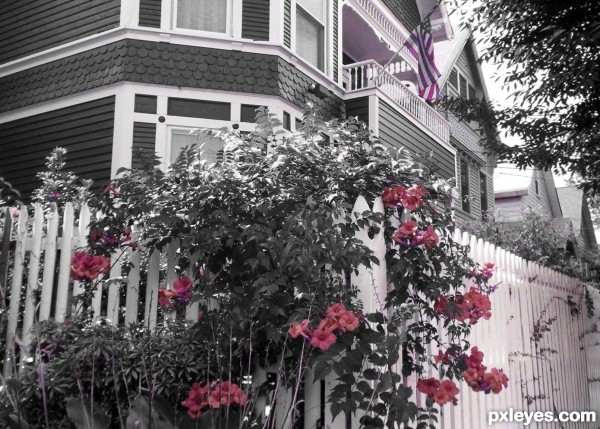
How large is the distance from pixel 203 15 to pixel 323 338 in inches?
341

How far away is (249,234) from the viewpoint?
2.47 m

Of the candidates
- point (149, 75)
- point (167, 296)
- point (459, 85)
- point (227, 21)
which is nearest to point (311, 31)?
point (227, 21)

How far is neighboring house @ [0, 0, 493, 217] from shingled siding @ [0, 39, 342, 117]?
2cm

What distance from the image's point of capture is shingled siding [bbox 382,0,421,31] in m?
15.9

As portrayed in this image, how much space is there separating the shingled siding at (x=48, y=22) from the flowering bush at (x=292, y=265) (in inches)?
297

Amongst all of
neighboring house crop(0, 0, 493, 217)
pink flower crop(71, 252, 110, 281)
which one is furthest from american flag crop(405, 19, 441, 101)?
pink flower crop(71, 252, 110, 281)

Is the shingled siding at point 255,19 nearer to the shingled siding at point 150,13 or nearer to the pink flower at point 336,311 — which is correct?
the shingled siding at point 150,13

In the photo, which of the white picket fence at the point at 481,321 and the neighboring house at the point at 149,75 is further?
the neighboring house at the point at 149,75

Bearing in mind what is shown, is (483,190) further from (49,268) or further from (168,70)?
(49,268)

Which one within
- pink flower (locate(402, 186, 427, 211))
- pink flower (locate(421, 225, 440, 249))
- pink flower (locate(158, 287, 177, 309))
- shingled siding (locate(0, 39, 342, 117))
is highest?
shingled siding (locate(0, 39, 342, 117))

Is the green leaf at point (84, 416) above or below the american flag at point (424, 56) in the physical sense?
below

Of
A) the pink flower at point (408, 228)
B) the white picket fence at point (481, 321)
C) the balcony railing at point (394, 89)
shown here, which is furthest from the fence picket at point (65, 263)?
the balcony railing at point (394, 89)

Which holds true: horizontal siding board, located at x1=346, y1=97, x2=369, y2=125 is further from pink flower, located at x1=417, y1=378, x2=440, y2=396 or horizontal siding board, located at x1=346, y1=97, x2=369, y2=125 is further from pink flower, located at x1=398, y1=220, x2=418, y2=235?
pink flower, located at x1=417, y1=378, x2=440, y2=396

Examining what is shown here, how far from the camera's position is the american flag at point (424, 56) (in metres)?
11.8
